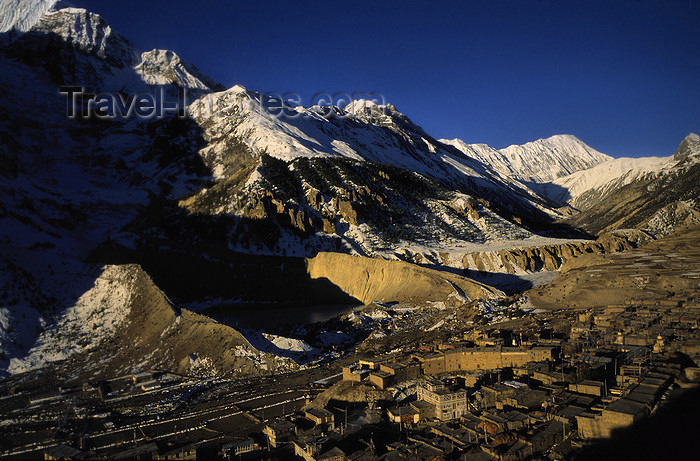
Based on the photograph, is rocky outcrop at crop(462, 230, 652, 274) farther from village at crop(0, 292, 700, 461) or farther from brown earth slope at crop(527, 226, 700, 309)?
village at crop(0, 292, 700, 461)

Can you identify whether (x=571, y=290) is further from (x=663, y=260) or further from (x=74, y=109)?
(x=74, y=109)

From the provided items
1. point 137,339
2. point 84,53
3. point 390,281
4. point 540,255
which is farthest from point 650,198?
point 84,53

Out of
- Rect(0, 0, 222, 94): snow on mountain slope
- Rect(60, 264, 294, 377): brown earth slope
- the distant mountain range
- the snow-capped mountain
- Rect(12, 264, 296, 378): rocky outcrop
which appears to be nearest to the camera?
Rect(60, 264, 294, 377): brown earth slope

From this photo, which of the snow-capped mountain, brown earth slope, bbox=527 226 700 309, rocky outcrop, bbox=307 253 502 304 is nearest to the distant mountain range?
rocky outcrop, bbox=307 253 502 304

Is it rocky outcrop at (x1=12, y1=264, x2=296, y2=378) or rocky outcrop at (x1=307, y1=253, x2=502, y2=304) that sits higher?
rocky outcrop at (x1=307, y1=253, x2=502, y2=304)

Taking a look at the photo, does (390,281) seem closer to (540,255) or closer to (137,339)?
(540,255)

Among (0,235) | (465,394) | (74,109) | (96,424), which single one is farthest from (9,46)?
(465,394)

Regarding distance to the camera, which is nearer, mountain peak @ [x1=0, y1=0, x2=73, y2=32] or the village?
the village
